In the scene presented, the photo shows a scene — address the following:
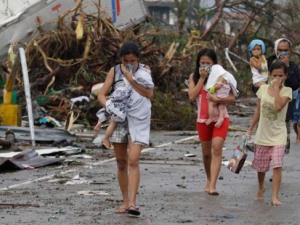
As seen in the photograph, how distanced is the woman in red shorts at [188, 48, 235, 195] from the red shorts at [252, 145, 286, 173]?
530mm

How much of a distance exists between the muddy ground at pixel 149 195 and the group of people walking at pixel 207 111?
291 mm

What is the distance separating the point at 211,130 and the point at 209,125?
0.08 metres

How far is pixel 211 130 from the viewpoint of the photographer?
11.8 metres

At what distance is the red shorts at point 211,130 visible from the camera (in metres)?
11.7

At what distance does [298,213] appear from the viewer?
1016cm

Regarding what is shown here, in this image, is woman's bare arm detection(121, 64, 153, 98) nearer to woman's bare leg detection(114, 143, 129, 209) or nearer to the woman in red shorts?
woman's bare leg detection(114, 143, 129, 209)

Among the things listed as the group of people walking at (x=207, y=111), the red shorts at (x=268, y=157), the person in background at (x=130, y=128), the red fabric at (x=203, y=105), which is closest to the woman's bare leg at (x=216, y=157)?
the group of people walking at (x=207, y=111)

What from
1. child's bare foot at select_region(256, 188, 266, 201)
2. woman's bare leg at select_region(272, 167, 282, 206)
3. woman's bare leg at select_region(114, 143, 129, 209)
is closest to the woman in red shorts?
child's bare foot at select_region(256, 188, 266, 201)

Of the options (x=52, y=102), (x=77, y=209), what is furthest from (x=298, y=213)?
(x=52, y=102)

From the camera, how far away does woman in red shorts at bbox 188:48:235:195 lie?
1156 centimetres

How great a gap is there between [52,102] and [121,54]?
1081 cm

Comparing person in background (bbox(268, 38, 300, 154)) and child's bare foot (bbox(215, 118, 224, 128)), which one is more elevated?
person in background (bbox(268, 38, 300, 154))

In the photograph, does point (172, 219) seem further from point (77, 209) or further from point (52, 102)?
point (52, 102)

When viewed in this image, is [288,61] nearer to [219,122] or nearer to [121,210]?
[219,122]
